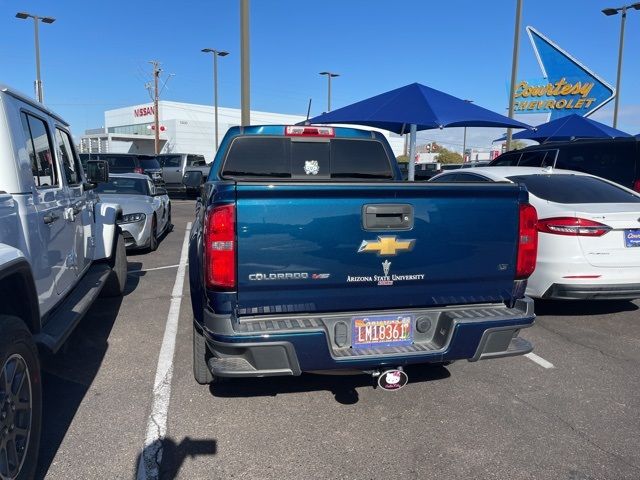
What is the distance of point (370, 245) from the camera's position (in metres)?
2.98

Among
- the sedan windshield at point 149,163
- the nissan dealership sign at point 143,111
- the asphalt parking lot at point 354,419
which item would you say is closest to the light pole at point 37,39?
the sedan windshield at point 149,163

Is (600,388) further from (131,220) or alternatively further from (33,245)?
(131,220)

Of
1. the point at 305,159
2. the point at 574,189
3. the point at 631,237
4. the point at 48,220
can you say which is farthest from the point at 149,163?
the point at 631,237

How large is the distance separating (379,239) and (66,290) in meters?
2.55

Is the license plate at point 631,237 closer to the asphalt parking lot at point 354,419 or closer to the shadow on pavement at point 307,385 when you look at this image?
the asphalt parking lot at point 354,419

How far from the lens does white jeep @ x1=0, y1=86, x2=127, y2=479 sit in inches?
95.6

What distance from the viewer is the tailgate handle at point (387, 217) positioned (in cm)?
296

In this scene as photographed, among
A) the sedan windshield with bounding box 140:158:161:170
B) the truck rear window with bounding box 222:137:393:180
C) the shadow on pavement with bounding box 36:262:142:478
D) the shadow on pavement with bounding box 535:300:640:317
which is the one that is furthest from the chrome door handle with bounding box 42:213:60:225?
the sedan windshield with bounding box 140:158:161:170

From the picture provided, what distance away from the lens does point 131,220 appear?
346 inches

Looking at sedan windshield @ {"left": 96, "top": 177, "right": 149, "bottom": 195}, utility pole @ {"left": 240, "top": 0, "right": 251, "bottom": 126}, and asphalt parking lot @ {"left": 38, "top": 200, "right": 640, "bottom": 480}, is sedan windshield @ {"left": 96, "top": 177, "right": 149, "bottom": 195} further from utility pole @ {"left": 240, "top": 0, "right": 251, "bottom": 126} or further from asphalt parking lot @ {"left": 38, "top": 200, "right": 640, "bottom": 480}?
asphalt parking lot @ {"left": 38, "top": 200, "right": 640, "bottom": 480}

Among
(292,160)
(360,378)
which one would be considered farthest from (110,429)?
(292,160)

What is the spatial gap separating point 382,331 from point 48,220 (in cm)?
229

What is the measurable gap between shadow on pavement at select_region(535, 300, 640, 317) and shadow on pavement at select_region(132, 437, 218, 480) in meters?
4.22

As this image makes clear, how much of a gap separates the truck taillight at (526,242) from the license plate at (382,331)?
2.77 ft
